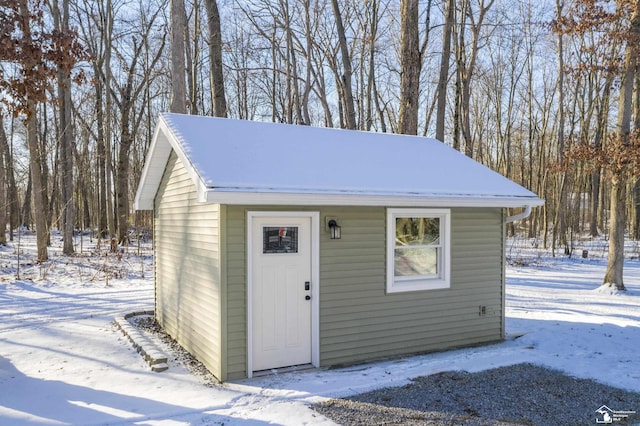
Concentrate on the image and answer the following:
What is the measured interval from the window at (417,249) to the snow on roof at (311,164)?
50 centimetres

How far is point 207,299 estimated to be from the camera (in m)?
5.72

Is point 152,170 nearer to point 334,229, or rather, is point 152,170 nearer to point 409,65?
point 334,229

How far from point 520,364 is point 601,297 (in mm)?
5996

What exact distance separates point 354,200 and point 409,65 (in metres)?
7.37

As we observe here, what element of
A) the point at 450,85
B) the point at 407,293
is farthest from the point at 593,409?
the point at 450,85

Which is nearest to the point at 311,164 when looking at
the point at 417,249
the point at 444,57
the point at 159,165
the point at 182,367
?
the point at 417,249

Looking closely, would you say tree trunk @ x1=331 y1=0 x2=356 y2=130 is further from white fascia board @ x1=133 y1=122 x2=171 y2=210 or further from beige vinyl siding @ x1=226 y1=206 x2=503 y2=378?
beige vinyl siding @ x1=226 y1=206 x2=503 y2=378

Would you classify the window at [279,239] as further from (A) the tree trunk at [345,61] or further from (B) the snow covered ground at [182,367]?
(A) the tree trunk at [345,61]

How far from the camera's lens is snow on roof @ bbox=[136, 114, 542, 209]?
17.7ft

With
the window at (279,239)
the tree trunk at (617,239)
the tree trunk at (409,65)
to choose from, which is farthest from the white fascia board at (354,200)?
the tree trunk at (617,239)

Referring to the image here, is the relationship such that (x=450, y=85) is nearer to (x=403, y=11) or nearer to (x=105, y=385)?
(x=403, y=11)

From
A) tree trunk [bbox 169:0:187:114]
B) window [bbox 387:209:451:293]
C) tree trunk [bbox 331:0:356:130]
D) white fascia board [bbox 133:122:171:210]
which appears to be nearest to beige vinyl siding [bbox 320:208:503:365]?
window [bbox 387:209:451:293]

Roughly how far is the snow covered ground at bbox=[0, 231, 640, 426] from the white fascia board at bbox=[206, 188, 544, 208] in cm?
211

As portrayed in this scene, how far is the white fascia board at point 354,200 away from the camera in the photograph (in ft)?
16.3
